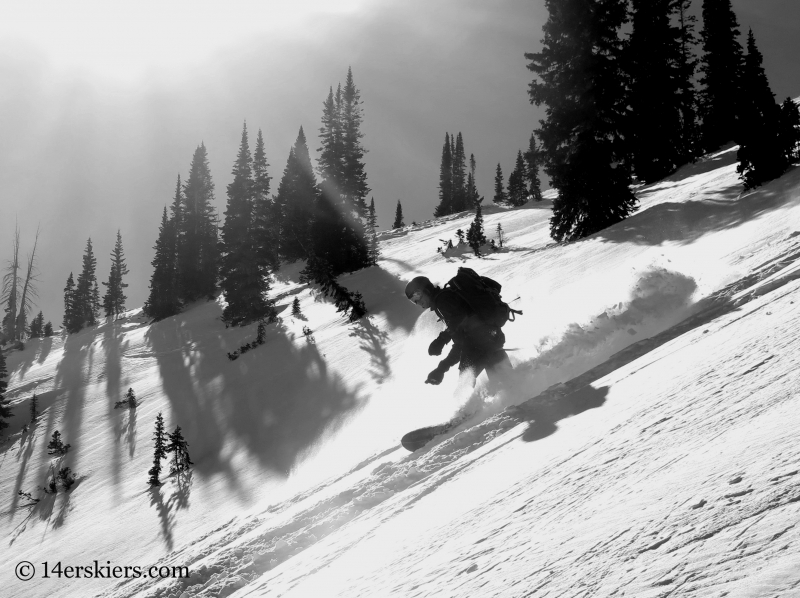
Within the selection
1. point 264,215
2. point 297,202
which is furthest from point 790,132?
point 264,215

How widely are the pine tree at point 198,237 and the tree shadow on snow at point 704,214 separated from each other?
34.0m

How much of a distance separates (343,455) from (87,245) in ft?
203

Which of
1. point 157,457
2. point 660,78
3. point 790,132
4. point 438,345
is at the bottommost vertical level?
point 157,457

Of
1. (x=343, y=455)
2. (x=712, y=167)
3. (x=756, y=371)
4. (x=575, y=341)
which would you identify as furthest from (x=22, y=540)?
(x=712, y=167)

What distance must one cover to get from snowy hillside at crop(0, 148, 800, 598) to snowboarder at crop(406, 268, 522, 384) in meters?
0.43

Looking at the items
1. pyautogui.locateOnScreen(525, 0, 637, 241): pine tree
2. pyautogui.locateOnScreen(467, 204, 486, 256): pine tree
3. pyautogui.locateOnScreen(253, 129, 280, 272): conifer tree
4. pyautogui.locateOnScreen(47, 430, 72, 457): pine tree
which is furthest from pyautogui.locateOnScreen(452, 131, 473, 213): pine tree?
pyautogui.locateOnScreen(47, 430, 72, 457): pine tree

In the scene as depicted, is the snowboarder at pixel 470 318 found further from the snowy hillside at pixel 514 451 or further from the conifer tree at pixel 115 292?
the conifer tree at pixel 115 292

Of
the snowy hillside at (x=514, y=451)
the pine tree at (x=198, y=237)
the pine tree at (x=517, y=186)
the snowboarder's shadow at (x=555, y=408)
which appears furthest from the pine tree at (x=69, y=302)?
the snowboarder's shadow at (x=555, y=408)

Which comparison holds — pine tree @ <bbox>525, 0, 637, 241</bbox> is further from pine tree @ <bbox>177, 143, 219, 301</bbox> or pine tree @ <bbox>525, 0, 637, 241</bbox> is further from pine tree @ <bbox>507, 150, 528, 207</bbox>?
pine tree @ <bbox>507, 150, 528, 207</bbox>

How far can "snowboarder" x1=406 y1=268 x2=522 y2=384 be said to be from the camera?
8.06m

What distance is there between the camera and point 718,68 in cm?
3597

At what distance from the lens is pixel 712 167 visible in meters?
25.7

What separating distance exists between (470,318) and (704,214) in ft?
31.0

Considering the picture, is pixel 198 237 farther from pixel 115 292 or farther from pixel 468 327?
pixel 468 327
